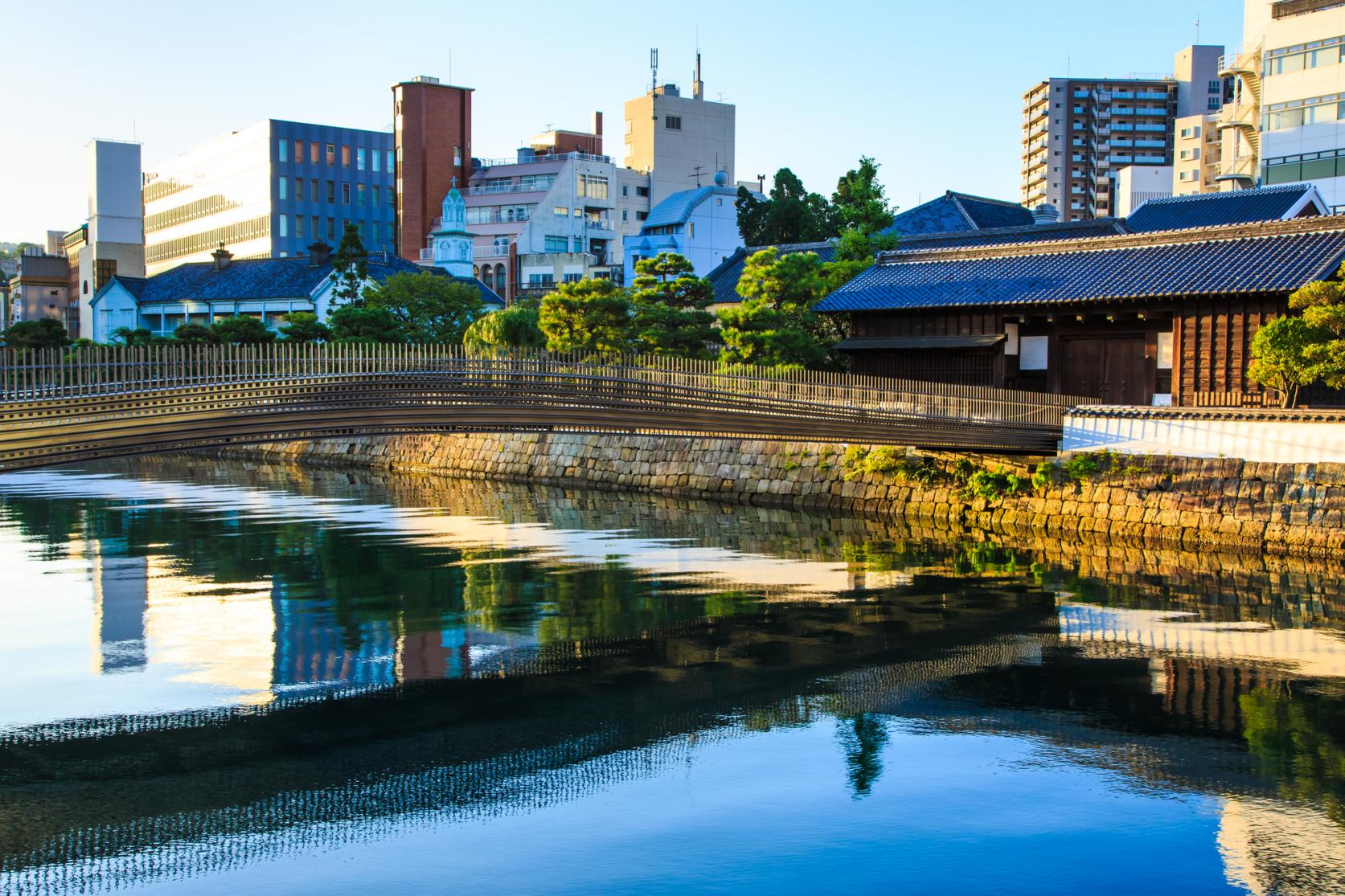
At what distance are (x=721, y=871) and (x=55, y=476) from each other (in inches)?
1631

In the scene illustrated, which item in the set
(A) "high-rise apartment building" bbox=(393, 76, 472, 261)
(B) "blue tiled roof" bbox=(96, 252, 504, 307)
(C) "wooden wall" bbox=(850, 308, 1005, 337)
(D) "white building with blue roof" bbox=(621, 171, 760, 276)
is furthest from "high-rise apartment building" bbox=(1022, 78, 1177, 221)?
(C) "wooden wall" bbox=(850, 308, 1005, 337)

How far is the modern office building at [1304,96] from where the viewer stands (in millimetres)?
47906

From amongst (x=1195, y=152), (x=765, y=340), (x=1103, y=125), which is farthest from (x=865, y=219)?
(x=1103, y=125)

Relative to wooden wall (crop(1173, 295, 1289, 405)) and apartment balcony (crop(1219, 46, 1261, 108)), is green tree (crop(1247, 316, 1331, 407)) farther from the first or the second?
apartment balcony (crop(1219, 46, 1261, 108))

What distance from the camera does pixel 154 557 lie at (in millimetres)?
24766

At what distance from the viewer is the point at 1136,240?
33.9 metres

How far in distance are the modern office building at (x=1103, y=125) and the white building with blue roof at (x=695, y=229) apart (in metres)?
46.6

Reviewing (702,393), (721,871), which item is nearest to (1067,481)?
(702,393)

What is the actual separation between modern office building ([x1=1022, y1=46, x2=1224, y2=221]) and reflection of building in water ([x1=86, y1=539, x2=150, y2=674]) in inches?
4080


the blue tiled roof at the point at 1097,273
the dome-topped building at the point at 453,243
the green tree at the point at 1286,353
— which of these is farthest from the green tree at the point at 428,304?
the green tree at the point at 1286,353

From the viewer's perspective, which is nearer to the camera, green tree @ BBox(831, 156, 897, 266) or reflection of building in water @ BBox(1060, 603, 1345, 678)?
reflection of building in water @ BBox(1060, 603, 1345, 678)

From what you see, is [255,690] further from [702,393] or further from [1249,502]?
[1249,502]

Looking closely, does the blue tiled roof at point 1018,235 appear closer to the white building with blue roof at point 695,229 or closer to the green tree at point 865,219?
the green tree at point 865,219

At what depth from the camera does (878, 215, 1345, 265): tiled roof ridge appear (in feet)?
101
